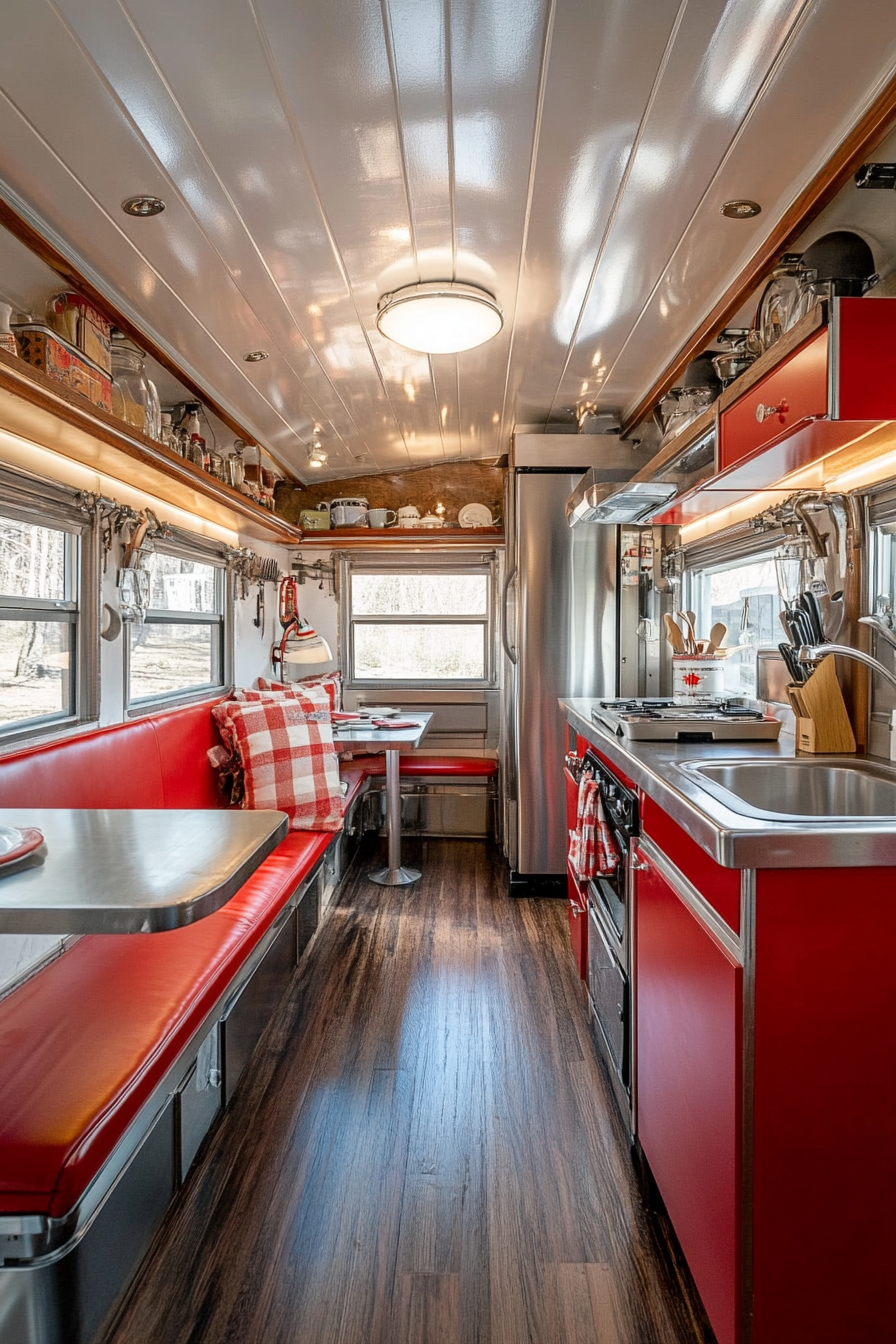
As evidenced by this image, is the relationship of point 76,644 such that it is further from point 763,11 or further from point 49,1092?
point 763,11

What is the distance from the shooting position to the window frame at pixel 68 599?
2.21 m

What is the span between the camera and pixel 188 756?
9.97 ft

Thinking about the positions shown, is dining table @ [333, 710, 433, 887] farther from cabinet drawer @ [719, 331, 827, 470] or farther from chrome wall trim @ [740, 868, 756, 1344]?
chrome wall trim @ [740, 868, 756, 1344]

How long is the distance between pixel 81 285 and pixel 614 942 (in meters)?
2.30

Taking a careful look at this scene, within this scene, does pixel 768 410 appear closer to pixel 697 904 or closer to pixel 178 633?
pixel 697 904

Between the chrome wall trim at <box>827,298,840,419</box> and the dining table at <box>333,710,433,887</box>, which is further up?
the chrome wall trim at <box>827,298,840,419</box>

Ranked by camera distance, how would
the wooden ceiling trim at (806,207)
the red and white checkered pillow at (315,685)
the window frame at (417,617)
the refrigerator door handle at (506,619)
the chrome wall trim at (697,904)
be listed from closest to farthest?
the chrome wall trim at (697,904) < the wooden ceiling trim at (806,207) < the refrigerator door handle at (506,619) < the red and white checkered pillow at (315,685) < the window frame at (417,617)

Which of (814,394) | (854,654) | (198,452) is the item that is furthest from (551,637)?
(814,394)

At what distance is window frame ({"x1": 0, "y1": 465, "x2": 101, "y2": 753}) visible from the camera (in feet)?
7.25

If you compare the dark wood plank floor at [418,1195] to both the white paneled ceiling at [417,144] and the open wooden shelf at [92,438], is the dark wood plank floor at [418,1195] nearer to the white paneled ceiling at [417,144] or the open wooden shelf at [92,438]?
the open wooden shelf at [92,438]

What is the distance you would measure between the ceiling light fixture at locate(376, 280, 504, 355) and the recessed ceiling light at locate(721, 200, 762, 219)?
Result: 2.45 feet

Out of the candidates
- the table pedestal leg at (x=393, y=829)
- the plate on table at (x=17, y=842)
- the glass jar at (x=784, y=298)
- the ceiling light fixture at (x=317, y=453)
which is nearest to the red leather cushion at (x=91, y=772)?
the plate on table at (x=17, y=842)

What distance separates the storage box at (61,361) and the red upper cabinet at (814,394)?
171 centimetres

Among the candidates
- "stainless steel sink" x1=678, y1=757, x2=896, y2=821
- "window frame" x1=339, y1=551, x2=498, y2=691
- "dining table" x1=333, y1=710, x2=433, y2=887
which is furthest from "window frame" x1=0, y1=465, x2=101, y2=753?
"window frame" x1=339, y1=551, x2=498, y2=691
